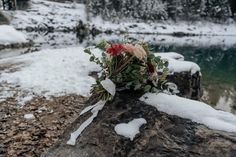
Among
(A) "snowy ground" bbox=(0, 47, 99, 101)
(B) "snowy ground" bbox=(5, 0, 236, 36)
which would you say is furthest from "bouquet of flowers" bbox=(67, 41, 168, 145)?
(B) "snowy ground" bbox=(5, 0, 236, 36)

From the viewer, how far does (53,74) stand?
10.9 metres

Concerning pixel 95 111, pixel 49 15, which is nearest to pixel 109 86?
pixel 95 111

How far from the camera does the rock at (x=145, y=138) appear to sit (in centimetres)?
431


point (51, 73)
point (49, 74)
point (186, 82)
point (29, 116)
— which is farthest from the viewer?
point (51, 73)

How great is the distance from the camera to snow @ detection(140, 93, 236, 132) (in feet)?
15.0

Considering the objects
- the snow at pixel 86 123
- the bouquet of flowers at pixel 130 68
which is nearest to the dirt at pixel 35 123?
the snow at pixel 86 123

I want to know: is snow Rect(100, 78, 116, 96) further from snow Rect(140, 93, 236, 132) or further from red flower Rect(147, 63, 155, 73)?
red flower Rect(147, 63, 155, 73)

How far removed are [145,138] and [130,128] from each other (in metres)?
0.22

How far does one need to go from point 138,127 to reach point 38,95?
520 centimetres

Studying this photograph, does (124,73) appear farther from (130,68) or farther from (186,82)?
(186,82)

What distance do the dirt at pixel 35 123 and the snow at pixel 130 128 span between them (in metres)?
2.33

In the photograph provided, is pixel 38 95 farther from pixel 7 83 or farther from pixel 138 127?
pixel 138 127

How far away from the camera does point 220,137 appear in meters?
4.37

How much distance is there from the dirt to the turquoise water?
7.55 meters
